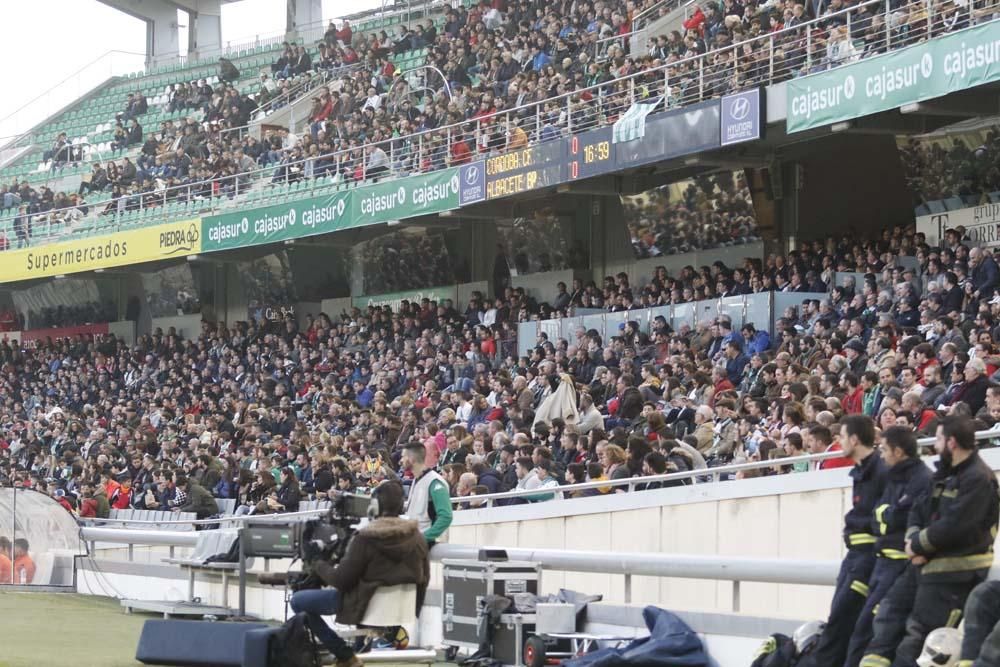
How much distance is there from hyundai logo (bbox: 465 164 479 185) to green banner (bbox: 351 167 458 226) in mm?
308

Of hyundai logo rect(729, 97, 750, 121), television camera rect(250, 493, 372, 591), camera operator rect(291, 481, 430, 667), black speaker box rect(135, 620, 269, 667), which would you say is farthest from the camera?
hyundai logo rect(729, 97, 750, 121)

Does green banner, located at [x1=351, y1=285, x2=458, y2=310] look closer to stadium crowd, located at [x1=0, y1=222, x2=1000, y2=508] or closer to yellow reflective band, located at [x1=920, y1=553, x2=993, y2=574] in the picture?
stadium crowd, located at [x1=0, y1=222, x2=1000, y2=508]

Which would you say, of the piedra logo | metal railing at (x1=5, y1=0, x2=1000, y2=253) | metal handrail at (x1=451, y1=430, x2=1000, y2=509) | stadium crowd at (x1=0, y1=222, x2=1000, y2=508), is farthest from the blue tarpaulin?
the piedra logo

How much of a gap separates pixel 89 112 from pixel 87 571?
3105 centimetres

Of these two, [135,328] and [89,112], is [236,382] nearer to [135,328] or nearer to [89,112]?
[135,328]

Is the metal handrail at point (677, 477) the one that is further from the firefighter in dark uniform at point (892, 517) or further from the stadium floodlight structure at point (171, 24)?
the stadium floodlight structure at point (171, 24)

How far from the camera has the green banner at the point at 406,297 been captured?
98.8 ft

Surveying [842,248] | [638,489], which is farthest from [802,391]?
[842,248]

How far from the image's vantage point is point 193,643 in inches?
372

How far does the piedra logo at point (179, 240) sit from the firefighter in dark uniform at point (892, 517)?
25102 mm

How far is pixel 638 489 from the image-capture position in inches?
533

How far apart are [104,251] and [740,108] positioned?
17.8 meters

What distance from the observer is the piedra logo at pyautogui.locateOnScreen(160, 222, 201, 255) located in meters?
31.3

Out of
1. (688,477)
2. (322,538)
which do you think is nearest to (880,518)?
(322,538)
